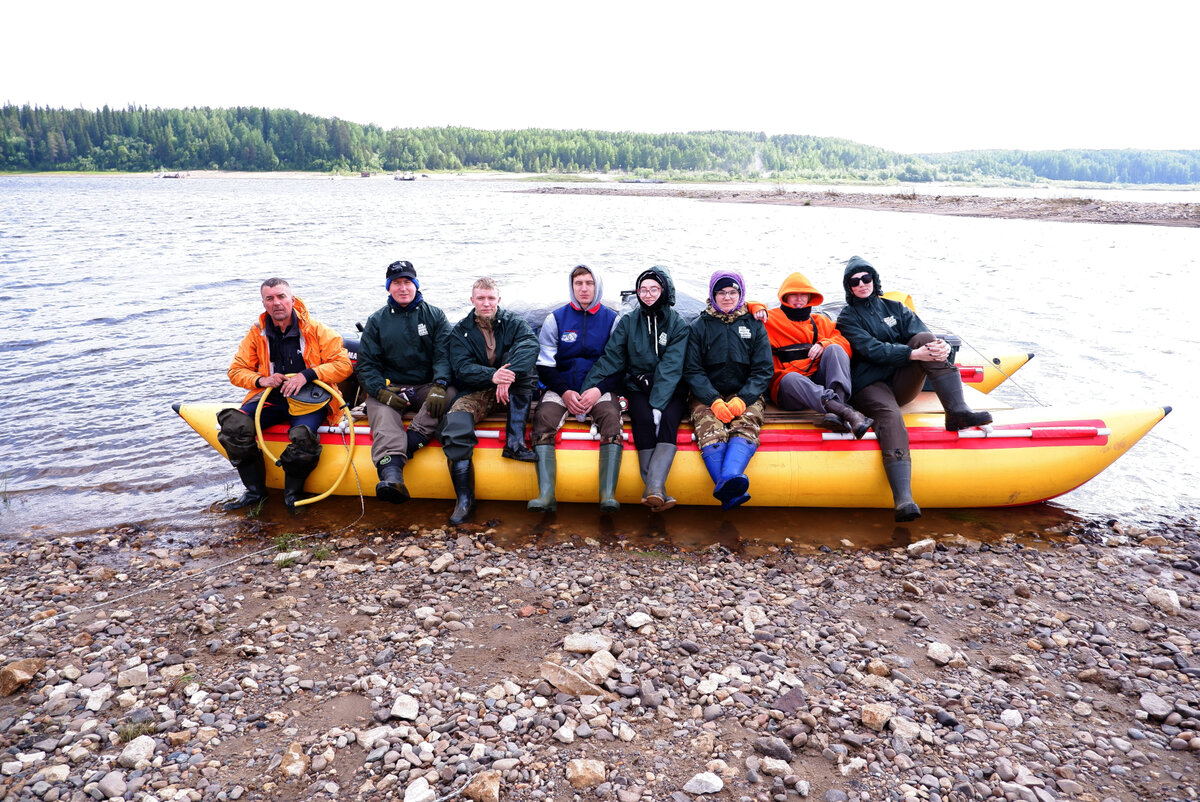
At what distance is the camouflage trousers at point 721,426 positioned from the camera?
18.2 feet

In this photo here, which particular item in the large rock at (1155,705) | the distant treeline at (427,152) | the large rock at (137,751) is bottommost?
the large rock at (137,751)

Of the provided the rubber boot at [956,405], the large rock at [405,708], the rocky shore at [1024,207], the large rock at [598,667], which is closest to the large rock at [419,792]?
the large rock at [405,708]

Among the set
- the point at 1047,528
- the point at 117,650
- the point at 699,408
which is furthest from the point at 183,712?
the point at 1047,528

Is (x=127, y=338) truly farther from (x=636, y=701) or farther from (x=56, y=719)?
(x=636, y=701)

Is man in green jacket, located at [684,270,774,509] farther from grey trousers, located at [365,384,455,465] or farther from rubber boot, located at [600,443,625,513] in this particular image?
grey trousers, located at [365,384,455,465]

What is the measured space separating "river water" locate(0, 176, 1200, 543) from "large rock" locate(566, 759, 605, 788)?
9.00 feet

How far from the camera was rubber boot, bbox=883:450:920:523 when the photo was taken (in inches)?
215

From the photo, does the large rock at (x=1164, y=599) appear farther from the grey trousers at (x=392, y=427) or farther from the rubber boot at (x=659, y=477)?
the grey trousers at (x=392, y=427)

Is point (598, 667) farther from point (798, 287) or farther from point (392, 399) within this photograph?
point (798, 287)

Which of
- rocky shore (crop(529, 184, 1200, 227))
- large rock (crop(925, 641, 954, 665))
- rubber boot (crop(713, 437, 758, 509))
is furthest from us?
rocky shore (crop(529, 184, 1200, 227))

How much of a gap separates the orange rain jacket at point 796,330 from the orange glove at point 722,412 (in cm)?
74

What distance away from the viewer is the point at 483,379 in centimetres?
582

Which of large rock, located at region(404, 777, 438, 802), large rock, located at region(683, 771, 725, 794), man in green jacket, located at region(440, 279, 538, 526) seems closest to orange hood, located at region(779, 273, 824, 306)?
man in green jacket, located at region(440, 279, 538, 526)

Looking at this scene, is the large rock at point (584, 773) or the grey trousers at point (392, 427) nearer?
the large rock at point (584, 773)
